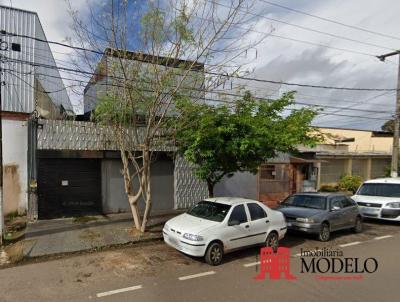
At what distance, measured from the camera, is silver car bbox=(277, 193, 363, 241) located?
404 inches

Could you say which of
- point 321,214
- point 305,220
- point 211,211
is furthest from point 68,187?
point 321,214

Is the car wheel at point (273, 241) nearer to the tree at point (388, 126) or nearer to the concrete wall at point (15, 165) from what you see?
the concrete wall at point (15, 165)

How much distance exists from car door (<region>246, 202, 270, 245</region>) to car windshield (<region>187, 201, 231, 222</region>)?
2.40ft

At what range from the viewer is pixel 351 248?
380 inches

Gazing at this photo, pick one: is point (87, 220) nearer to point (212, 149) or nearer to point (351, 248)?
point (212, 149)

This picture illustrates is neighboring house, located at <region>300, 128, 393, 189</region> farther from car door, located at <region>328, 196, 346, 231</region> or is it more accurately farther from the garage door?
the garage door

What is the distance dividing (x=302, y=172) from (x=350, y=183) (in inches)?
219

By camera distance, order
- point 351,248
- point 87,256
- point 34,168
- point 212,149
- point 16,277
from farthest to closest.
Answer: point 34,168 → point 212,149 → point 351,248 → point 87,256 → point 16,277

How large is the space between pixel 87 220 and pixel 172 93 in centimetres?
577

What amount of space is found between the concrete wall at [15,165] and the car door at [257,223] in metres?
8.44

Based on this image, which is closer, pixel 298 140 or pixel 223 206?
pixel 223 206

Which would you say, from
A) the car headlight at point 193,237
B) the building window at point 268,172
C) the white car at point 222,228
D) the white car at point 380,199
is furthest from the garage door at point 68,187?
the white car at point 380,199

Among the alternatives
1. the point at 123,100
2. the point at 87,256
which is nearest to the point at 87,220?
the point at 87,256

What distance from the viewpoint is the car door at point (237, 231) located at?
803 centimetres
